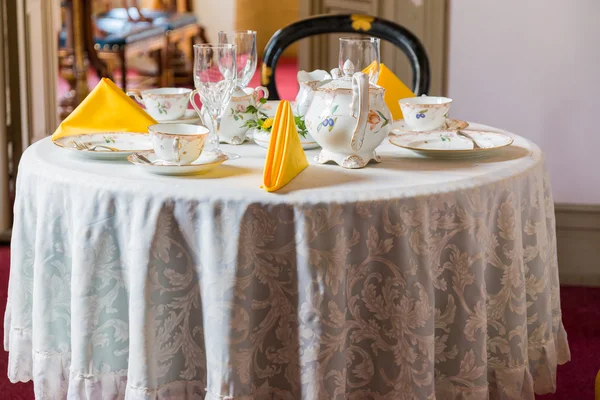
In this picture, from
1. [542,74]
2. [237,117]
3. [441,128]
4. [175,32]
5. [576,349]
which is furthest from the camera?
[175,32]

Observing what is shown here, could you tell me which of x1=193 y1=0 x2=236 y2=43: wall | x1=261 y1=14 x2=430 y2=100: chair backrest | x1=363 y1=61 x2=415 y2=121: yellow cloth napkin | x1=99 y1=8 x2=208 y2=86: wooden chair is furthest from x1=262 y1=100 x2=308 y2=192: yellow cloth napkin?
x1=193 y1=0 x2=236 y2=43: wall

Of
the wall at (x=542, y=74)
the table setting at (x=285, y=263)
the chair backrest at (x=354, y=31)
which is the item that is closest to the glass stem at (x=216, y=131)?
the table setting at (x=285, y=263)

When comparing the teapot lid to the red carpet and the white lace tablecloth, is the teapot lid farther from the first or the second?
the red carpet

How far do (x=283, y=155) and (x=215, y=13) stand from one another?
779 centimetres

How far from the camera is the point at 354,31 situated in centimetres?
274

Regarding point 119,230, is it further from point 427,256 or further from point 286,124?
A: point 427,256

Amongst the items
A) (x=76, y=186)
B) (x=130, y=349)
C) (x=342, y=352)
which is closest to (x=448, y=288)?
(x=342, y=352)

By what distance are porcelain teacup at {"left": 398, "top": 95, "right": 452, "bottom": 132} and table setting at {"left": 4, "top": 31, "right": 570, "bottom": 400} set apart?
0.19 meters

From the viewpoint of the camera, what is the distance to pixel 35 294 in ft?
5.26

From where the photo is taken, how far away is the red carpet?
2.33 m

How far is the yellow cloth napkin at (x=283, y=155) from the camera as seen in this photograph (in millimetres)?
1442

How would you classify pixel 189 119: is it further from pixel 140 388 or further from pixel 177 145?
pixel 140 388

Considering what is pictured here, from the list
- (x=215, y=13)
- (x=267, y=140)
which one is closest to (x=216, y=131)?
(x=267, y=140)

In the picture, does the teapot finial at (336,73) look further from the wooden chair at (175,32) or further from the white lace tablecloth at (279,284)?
A: the wooden chair at (175,32)
